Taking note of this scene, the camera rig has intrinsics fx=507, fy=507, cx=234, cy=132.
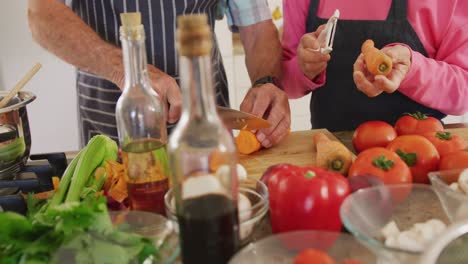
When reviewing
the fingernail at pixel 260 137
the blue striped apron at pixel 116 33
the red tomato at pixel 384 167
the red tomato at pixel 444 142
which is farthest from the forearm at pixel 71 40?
the red tomato at pixel 444 142

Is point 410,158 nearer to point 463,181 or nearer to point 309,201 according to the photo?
point 463,181

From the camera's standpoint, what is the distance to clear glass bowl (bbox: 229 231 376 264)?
59 centimetres

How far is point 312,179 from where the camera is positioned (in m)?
0.71

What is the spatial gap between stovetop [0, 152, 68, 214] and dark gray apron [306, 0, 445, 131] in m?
0.80

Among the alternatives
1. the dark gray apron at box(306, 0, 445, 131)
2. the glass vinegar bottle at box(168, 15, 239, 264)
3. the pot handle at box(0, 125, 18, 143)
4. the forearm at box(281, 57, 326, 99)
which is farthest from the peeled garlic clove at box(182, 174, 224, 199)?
the dark gray apron at box(306, 0, 445, 131)

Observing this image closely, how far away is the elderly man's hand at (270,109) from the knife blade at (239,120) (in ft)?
0.30

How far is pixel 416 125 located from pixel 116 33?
81cm

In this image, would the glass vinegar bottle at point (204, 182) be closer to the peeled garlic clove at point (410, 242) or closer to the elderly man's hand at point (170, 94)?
the peeled garlic clove at point (410, 242)

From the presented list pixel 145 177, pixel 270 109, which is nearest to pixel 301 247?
pixel 145 177

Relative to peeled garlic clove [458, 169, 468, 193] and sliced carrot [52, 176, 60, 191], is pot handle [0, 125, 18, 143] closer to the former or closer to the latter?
sliced carrot [52, 176, 60, 191]

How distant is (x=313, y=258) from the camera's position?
542mm

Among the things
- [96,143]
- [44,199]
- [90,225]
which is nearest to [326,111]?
[96,143]

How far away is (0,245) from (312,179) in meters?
0.41

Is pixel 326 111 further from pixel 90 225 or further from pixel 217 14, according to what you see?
pixel 90 225
